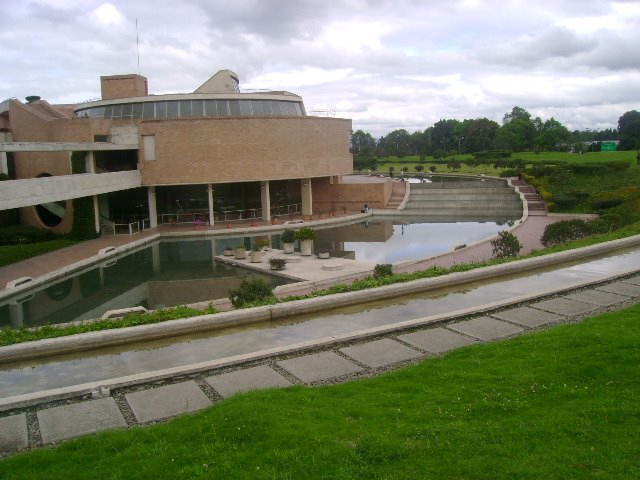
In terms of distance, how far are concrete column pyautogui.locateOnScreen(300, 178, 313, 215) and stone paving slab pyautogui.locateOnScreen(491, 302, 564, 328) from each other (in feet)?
96.9

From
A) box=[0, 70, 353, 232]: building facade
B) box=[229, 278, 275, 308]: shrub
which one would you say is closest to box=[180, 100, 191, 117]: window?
box=[0, 70, 353, 232]: building facade

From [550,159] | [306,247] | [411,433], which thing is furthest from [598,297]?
[550,159]

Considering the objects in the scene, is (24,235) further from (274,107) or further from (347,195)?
(347,195)

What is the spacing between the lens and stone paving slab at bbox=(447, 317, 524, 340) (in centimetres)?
986

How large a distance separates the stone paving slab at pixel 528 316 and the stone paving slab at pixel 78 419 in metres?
6.80

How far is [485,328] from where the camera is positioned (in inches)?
404

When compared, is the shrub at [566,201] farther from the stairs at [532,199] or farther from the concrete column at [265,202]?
the concrete column at [265,202]

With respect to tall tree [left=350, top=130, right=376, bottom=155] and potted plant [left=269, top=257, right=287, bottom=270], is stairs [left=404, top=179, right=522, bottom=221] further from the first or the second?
tall tree [left=350, top=130, right=376, bottom=155]

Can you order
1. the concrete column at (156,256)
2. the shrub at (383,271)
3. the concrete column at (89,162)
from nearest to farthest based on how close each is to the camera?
the shrub at (383,271)
the concrete column at (156,256)
the concrete column at (89,162)

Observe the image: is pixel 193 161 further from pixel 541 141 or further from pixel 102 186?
pixel 541 141

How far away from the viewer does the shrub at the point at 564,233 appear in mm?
22641

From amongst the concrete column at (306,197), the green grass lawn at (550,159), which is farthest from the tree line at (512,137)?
the concrete column at (306,197)

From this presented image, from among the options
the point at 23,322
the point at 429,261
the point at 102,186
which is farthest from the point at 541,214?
the point at 23,322

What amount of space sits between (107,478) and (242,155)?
3131 centimetres
